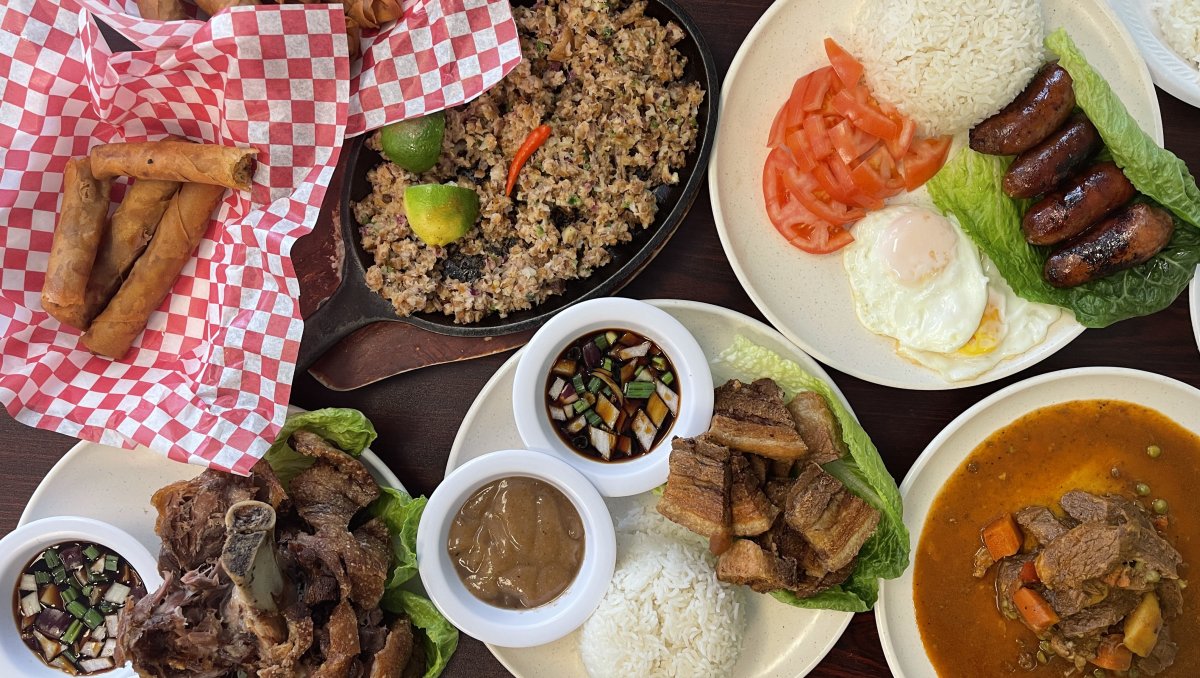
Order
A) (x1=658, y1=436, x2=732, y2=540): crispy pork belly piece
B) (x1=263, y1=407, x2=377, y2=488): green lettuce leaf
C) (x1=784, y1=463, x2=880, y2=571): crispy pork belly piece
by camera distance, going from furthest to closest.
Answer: (x1=263, y1=407, x2=377, y2=488): green lettuce leaf
(x1=784, y1=463, x2=880, y2=571): crispy pork belly piece
(x1=658, y1=436, x2=732, y2=540): crispy pork belly piece

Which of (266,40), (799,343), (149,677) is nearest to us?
(149,677)

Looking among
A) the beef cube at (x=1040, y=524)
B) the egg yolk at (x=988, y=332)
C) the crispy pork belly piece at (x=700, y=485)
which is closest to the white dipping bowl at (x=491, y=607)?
the crispy pork belly piece at (x=700, y=485)

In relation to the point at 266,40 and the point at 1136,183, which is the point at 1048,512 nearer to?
the point at 1136,183

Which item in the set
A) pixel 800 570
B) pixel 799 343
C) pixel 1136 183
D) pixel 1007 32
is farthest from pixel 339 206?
pixel 1136 183

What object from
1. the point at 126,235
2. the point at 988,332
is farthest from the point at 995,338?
the point at 126,235

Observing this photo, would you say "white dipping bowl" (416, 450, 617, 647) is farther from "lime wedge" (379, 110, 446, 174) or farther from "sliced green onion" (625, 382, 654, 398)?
"lime wedge" (379, 110, 446, 174)

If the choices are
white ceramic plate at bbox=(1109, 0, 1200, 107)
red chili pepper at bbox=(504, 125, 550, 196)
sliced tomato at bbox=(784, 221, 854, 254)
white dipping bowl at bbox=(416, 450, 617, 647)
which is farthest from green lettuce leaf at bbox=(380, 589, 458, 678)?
white ceramic plate at bbox=(1109, 0, 1200, 107)
